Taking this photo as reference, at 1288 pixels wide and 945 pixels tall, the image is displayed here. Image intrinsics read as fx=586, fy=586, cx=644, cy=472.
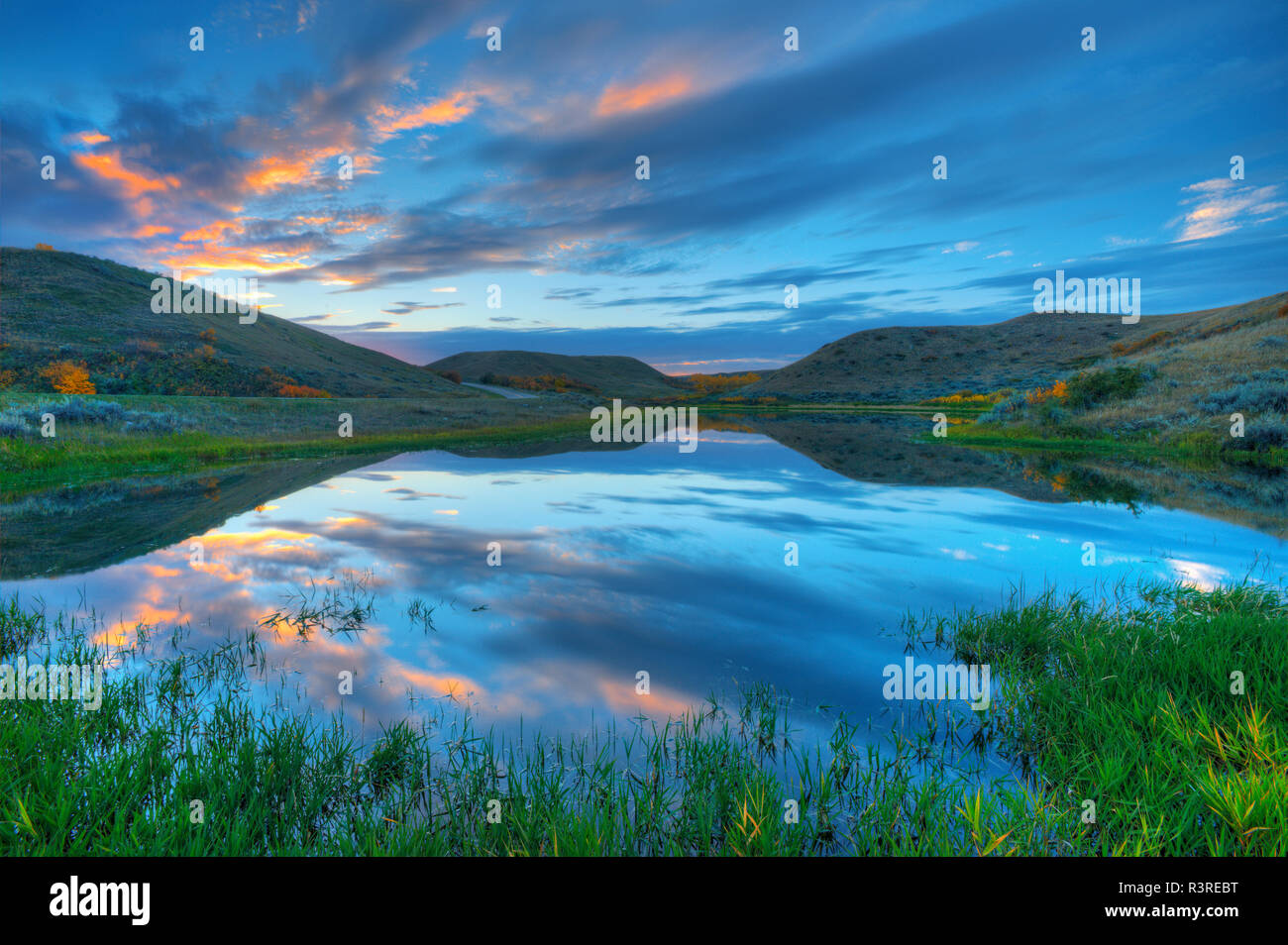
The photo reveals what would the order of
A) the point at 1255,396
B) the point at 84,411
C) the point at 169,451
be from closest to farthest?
the point at 169,451 < the point at 84,411 < the point at 1255,396

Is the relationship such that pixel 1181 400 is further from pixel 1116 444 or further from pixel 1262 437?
pixel 1262 437

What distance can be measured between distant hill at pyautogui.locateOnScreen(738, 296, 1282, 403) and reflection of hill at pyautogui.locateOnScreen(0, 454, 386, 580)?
4509 inches

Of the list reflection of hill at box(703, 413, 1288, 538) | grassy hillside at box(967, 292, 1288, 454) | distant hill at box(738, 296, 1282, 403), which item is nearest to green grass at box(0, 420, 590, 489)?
reflection of hill at box(703, 413, 1288, 538)

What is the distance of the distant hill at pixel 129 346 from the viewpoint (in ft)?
195

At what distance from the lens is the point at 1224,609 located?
9305 millimetres

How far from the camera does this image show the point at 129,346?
223ft

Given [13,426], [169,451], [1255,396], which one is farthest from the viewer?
[1255,396]

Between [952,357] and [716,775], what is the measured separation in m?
171

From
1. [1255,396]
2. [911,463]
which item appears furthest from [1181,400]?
[911,463]

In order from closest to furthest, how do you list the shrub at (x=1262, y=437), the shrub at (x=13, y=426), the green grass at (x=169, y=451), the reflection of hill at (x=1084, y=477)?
the reflection of hill at (x=1084, y=477) < the green grass at (x=169, y=451) < the shrub at (x=13, y=426) < the shrub at (x=1262, y=437)

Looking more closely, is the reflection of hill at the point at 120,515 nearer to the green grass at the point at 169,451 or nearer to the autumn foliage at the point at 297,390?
the green grass at the point at 169,451

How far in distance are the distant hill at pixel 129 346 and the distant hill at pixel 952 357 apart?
94.1 meters

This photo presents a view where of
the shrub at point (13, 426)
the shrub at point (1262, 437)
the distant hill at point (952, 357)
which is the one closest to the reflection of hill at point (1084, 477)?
the shrub at point (1262, 437)
